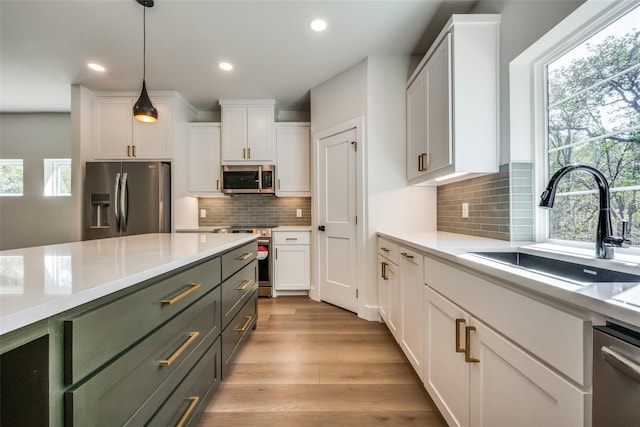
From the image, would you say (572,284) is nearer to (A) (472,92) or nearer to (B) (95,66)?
(A) (472,92)

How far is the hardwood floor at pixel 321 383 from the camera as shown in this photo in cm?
139

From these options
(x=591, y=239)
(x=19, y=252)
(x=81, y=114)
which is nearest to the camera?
(x=19, y=252)

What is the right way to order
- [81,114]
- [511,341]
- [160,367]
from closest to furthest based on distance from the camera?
[511,341], [160,367], [81,114]

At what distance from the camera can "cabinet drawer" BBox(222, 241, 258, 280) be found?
61.4 inches

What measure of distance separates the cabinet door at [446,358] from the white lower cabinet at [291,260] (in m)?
2.09

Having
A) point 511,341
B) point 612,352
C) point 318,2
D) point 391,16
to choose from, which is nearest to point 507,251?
point 511,341

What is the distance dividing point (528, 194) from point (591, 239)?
16.1 inches

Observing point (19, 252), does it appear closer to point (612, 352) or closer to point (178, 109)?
point (612, 352)

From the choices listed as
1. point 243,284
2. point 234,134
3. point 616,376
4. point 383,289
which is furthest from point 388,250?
point 234,134

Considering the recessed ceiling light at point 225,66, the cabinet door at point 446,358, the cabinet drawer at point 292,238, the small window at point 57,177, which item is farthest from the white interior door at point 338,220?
the small window at point 57,177

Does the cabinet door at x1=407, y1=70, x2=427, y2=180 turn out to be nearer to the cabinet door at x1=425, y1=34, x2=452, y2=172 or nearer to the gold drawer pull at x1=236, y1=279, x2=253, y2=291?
the cabinet door at x1=425, y1=34, x2=452, y2=172

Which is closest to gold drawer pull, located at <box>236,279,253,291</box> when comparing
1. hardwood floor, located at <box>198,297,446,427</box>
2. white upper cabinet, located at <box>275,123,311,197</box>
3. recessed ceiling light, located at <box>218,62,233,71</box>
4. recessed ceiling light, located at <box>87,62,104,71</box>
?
hardwood floor, located at <box>198,297,446,427</box>

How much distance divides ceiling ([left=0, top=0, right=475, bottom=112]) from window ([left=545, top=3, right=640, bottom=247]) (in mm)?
1058

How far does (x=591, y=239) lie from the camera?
133cm
